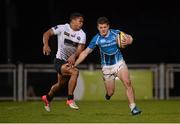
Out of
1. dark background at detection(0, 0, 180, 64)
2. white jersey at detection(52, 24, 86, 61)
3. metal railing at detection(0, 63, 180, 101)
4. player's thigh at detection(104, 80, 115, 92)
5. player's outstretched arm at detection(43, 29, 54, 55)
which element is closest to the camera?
player's outstretched arm at detection(43, 29, 54, 55)

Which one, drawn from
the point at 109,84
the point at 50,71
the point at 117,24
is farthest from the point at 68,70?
the point at 117,24

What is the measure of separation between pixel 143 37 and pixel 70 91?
2227cm

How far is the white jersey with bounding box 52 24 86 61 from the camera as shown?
672 inches

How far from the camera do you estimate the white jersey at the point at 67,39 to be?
17.1m

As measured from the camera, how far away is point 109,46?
16.1m

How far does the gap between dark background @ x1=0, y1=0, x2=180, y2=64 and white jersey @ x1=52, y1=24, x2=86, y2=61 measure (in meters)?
20.1

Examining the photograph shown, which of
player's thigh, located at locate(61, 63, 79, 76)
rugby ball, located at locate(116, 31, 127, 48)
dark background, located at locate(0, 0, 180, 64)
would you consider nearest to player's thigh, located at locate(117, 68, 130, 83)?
rugby ball, located at locate(116, 31, 127, 48)

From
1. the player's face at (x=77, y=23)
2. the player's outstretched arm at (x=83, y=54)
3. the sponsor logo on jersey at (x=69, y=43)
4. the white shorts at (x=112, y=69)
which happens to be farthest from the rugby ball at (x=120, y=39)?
the sponsor logo on jersey at (x=69, y=43)

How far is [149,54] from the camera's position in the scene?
3769 centimetres

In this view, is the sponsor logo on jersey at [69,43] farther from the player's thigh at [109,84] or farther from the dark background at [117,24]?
the dark background at [117,24]

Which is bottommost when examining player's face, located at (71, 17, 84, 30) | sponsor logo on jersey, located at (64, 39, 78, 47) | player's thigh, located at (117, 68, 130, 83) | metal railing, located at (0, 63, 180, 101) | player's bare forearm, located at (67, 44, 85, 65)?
metal railing, located at (0, 63, 180, 101)

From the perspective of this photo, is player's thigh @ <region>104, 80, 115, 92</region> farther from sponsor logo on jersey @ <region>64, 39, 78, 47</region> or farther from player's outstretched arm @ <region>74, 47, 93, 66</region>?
sponsor logo on jersey @ <region>64, 39, 78, 47</region>

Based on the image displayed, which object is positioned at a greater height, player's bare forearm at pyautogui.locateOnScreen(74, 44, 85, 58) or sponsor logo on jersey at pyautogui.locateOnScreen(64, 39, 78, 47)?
sponsor logo on jersey at pyautogui.locateOnScreen(64, 39, 78, 47)

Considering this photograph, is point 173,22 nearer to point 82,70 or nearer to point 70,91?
point 82,70
